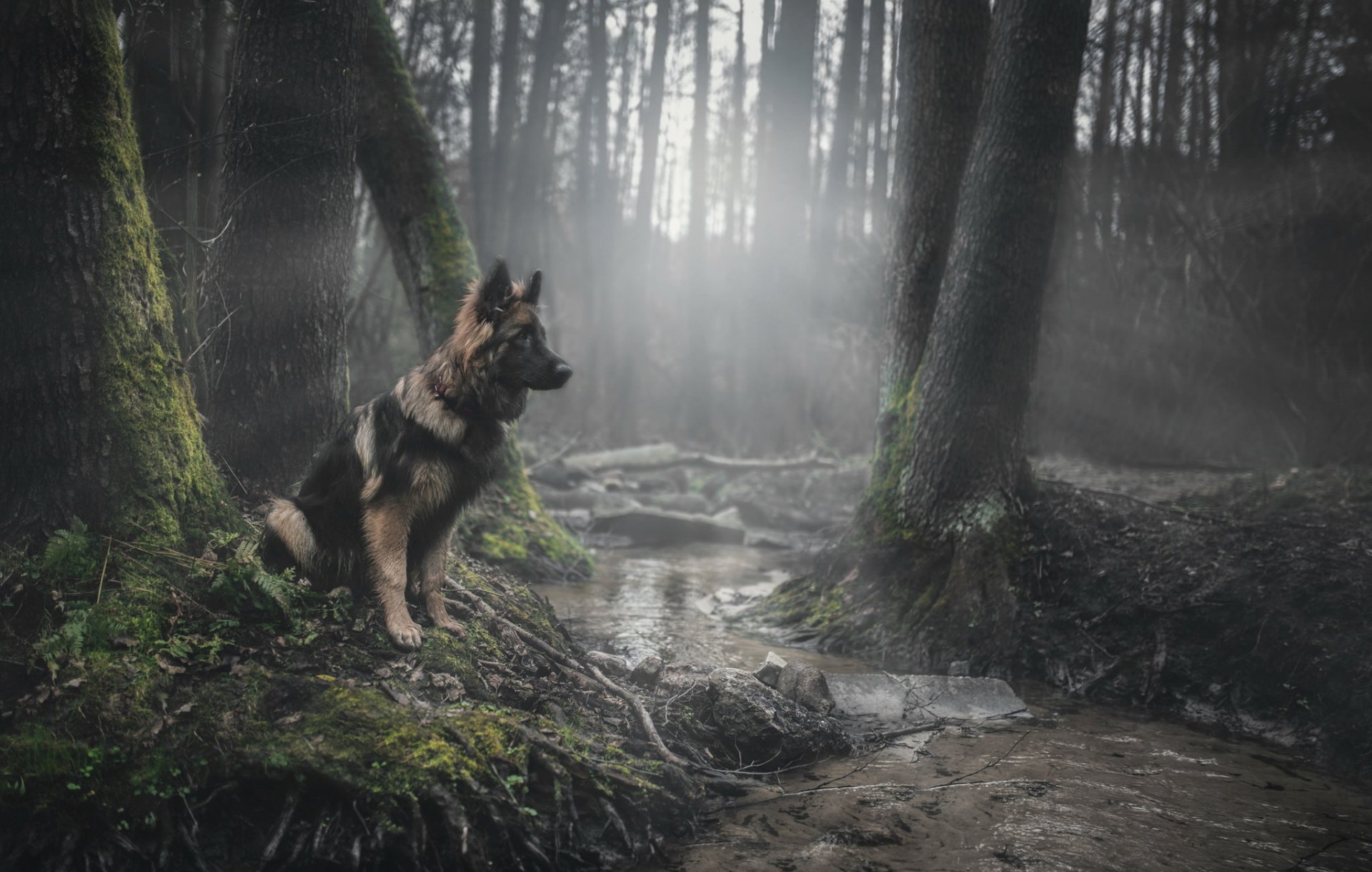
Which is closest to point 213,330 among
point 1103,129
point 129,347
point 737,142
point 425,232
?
point 129,347

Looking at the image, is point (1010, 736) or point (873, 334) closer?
point (1010, 736)

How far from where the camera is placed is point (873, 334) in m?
17.0

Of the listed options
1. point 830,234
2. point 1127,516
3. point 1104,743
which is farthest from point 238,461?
point 830,234

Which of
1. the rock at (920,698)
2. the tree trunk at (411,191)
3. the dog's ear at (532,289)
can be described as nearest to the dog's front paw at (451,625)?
the dog's ear at (532,289)

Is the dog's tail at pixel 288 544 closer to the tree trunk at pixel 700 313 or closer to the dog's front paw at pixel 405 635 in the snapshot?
the dog's front paw at pixel 405 635

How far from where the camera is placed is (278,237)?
5461 millimetres

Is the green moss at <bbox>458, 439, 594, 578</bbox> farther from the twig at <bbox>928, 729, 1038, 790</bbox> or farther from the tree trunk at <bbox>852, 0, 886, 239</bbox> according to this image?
the tree trunk at <bbox>852, 0, 886, 239</bbox>

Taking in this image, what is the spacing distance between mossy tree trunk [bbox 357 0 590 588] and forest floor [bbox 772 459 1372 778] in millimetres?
2917

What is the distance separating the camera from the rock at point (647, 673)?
4.73 meters

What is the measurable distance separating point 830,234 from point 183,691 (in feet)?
63.8

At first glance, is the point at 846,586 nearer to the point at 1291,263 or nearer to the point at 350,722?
the point at 350,722

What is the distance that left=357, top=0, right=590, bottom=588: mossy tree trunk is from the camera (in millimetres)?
7973

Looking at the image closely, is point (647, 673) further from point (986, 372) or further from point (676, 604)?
point (986, 372)

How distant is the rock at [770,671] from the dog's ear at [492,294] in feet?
8.79
